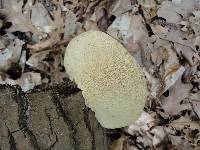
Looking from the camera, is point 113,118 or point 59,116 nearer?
point 59,116

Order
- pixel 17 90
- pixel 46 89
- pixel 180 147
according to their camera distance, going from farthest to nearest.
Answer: pixel 180 147
pixel 46 89
pixel 17 90

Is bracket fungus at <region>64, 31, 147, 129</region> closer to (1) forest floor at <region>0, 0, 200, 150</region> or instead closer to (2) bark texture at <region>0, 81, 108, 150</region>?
(2) bark texture at <region>0, 81, 108, 150</region>

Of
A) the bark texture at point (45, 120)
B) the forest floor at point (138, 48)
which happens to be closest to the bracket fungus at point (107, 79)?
the bark texture at point (45, 120)

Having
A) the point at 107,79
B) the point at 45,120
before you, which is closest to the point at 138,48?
the point at 107,79

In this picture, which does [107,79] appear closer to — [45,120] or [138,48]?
[45,120]

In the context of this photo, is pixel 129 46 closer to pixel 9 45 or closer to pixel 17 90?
pixel 9 45

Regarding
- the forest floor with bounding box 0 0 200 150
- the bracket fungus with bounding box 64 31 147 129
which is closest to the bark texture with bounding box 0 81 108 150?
the bracket fungus with bounding box 64 31 147 129

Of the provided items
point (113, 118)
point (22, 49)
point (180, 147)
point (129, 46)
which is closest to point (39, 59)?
point (22, 49)
